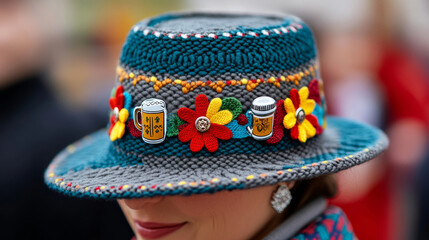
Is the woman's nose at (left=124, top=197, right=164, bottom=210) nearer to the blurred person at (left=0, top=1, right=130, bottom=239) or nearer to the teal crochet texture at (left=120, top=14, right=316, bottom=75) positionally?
the teal crochet texture at (left=120, top=14, right=316, bottom=75)

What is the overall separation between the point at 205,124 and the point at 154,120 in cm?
12

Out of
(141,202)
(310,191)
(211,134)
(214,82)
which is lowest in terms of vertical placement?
(310,191)

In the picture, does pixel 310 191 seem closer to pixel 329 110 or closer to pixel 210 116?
pixel 210 116

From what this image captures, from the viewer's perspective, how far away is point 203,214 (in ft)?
3.79

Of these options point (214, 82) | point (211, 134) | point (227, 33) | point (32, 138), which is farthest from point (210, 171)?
point (32, 138)

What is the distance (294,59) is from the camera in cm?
122

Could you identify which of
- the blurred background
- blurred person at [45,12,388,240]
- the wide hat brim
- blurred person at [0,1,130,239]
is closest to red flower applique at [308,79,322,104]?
blurred person at [45,12,388,240]

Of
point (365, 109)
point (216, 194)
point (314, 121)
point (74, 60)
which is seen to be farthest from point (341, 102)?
point (74, 60)

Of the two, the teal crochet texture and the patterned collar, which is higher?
the teal crochet texture

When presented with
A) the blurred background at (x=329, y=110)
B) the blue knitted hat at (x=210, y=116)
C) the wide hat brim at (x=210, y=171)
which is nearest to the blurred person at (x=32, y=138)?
the blurred background at (x=329, y=110)

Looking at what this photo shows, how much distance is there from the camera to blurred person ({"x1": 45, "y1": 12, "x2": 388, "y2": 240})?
1.12 meters

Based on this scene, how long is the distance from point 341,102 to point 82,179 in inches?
80.1

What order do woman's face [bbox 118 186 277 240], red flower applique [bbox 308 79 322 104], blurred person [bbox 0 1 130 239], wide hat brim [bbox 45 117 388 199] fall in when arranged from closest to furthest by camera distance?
wide hat brim [bbox 45 117 388 199] < woman's face [bbox 118 186 277 240] < red flower applique [bbox 308 79 322 104] < blurred person [bbox 0 1 130 239]

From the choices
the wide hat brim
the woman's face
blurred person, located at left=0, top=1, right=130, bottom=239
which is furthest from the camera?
blurred person, located at left=0, top=1, right=130, bottom=239
